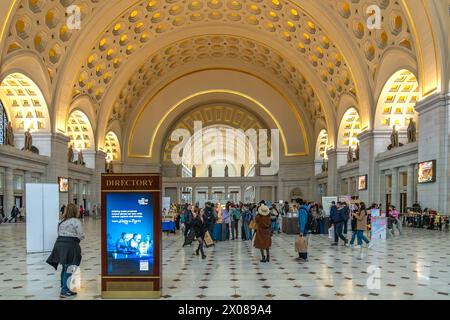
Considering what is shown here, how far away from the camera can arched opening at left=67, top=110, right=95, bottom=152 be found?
104ft

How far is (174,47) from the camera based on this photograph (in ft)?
113

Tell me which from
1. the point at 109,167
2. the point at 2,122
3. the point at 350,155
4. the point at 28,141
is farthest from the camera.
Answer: the point at 109,167

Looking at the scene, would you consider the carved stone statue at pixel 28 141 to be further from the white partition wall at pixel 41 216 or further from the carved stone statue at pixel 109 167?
the white partition wall at pixel 41 216

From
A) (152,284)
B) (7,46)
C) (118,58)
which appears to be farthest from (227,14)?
(152,284)

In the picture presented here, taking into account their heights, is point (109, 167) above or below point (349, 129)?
Result: below

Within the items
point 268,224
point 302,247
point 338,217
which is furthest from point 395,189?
point 268,224

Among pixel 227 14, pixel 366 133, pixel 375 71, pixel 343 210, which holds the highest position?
pixel 227 14

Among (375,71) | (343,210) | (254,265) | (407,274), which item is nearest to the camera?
(407,274)

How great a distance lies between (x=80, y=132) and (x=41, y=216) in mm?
22126

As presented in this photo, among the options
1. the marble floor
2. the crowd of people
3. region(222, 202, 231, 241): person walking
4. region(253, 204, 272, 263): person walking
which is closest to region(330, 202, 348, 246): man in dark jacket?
the crowd of people

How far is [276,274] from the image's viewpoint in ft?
28.6

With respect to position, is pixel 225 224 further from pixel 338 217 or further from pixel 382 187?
pixel 382 187

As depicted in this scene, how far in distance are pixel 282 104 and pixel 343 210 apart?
26.7 m
